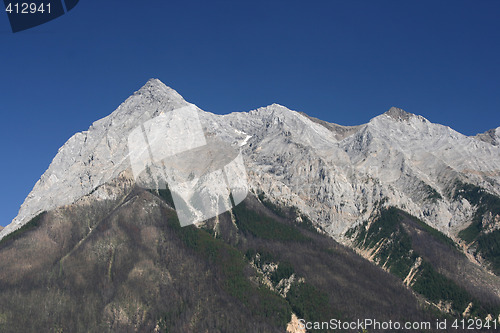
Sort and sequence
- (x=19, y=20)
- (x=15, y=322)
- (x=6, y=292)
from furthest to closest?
1. (x=6, y=292)
2. (x=15, y=322)
3. (x=19, y=20)

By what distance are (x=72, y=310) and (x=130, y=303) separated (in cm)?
2099

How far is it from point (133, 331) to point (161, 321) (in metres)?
10.8

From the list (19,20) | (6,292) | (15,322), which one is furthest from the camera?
(6,292)

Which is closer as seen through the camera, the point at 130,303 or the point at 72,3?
the point at 72,3

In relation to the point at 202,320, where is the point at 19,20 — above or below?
above

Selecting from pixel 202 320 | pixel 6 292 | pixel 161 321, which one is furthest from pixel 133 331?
pixel 6 292

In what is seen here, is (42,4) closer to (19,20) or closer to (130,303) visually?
(19,20)

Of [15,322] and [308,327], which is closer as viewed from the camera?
[15,322]

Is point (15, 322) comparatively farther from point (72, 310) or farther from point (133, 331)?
point (133, 331)

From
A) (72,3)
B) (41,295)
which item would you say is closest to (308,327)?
(41,295)

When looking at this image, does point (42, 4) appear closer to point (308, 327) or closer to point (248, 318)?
point (248, 318)

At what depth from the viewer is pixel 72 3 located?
68625mm

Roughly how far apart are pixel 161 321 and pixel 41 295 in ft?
158

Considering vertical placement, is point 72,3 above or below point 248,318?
above
